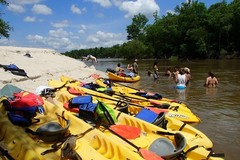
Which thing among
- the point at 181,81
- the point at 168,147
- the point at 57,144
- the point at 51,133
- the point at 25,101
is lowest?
the point at 181,81

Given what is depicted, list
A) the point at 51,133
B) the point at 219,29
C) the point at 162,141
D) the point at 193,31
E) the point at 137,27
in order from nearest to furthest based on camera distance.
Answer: the point at 51,133 < the point at 162,141 < the point at 219,29 < the point at 193,31 < the point at 137,27

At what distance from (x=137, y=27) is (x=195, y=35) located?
39117mm

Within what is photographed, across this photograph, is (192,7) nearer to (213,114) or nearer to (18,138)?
(213,114)

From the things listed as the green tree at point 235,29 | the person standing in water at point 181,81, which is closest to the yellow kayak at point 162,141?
the person standing in water at point 181,81

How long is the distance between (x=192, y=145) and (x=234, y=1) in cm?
6507

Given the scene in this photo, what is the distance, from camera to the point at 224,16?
5856 cm

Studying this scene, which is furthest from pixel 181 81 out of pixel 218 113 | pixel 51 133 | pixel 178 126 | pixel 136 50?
pixel 136 50

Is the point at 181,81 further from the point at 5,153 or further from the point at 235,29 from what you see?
the point at 235,29

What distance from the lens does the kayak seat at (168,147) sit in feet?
17.5

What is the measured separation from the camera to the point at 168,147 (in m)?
5.61

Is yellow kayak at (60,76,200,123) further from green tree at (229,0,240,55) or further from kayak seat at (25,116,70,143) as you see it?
green tree at (229,0,240,55)

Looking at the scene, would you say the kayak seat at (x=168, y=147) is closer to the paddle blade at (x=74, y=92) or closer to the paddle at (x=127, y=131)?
the paddle at (x=127, y=131)

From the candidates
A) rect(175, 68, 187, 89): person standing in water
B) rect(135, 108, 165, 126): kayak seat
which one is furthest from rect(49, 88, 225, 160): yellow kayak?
rect(175, 68, 187, 89): person standing in water

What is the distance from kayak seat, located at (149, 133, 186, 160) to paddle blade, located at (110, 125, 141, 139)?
424 millimetres
